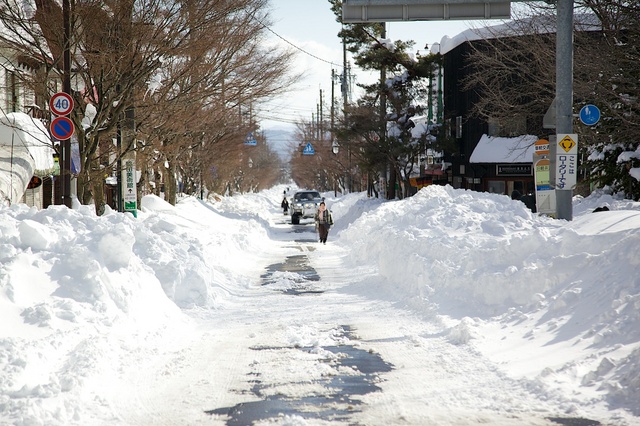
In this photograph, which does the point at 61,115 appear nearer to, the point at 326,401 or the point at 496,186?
the point at 326,401

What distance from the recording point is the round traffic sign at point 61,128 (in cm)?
1380

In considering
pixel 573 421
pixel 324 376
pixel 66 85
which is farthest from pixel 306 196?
pixel 573 421

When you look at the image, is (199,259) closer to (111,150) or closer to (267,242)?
(111,150)

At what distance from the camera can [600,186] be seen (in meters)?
26.2

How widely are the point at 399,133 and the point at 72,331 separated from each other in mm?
35058

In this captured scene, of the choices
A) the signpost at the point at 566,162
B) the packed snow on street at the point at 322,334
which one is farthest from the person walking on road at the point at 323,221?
the signpost at the point at 566,162

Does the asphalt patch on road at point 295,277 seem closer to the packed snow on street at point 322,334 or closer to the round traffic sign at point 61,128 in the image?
the packed snow on street at point 322,334

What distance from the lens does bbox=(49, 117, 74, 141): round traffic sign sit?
45.3 feet

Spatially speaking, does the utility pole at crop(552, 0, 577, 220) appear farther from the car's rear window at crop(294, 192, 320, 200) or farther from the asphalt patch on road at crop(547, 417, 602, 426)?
the car's rear window at crop(294, 192, 320, 200)

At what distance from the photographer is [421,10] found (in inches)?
521

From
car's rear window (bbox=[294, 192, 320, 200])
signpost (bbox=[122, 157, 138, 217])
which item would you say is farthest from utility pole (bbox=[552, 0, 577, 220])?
car's rear window (bbox=[294, 192, 320, 200])

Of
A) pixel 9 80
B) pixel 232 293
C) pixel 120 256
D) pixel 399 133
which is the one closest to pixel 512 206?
pixel 232 293

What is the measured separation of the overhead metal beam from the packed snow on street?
4.12 meters

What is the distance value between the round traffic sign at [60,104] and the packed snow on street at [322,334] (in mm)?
3028
